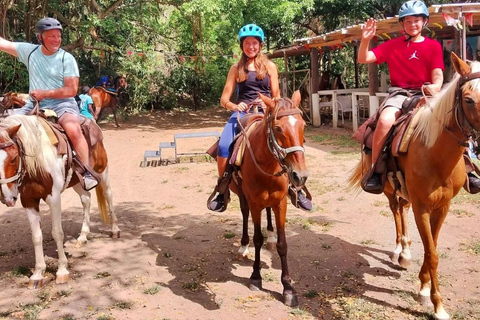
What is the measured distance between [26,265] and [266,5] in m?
12.9

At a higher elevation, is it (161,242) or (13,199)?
(13,199)

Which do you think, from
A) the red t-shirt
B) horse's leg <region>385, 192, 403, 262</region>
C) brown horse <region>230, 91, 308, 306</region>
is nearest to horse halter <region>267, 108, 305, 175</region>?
brown horse <region>230, 91, 308, 306</region>

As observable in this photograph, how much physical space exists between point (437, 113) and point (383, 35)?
915 centimetres

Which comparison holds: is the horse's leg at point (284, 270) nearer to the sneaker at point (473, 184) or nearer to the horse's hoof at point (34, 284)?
the sneaker at point (473, 184)

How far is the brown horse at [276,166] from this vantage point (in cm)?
350

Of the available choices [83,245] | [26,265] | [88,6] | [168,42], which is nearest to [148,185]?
[83,245]

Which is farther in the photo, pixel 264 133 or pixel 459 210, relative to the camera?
pixel 459 210

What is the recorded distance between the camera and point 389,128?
4293 mm

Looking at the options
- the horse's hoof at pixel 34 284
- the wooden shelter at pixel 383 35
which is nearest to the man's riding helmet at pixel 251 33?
the horse's hoof at pixel 34 284

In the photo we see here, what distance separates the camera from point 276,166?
13.0 feet

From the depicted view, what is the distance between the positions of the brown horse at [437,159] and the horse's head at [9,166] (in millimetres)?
3466

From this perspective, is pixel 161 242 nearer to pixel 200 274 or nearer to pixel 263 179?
pixel 200 274

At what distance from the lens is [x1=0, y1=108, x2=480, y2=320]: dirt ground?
4035 mm

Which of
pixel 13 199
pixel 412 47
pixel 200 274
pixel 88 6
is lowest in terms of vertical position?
pixel 200 274
